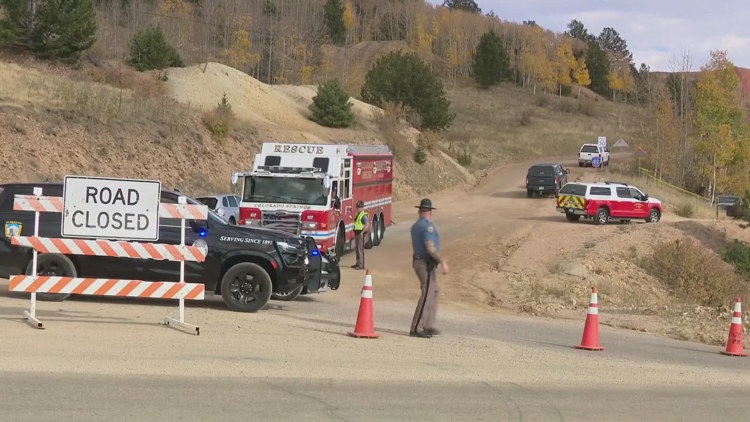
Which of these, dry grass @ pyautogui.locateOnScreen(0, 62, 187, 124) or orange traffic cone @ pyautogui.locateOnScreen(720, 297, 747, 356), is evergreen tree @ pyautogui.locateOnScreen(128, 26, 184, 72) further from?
orange traffic cone @ pyautogui.locateOnScreen(720, 297, 747, 356)

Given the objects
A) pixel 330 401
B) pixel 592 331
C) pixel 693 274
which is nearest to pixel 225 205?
pixel 693 274

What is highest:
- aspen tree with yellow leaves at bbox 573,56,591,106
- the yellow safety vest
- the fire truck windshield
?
aspen tree with yellow leaves at bbox 573,56,591,106

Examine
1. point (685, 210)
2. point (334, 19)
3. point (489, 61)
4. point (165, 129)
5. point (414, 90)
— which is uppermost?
point (334, 19)

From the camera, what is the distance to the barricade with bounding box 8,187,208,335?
12.0m

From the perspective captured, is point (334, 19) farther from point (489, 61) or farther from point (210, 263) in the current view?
point (210, 263)

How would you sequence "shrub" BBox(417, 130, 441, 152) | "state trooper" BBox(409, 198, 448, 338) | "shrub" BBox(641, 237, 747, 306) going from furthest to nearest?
"shrub" BBox(417, 130, 441, 152) → "shrub" BBox(641, 237, 747, 306) → "state trooper" BBox(409, 198, 448, 338)

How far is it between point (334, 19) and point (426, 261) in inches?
4554

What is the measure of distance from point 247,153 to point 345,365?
117 feet

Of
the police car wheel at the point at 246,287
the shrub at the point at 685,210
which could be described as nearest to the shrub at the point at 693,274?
the police car wheel at the point at 246,287

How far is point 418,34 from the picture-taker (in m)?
155

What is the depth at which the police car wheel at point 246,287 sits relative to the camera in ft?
46.5

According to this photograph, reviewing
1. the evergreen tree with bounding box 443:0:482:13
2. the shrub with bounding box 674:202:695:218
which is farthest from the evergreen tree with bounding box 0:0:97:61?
the evergreen tree with bounding box 443:0:482:13

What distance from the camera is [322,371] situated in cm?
989

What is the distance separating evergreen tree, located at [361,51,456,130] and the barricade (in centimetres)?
5740
